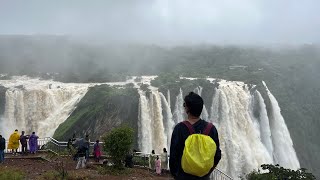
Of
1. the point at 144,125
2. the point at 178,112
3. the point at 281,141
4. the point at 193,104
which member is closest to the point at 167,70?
the point at 178,112

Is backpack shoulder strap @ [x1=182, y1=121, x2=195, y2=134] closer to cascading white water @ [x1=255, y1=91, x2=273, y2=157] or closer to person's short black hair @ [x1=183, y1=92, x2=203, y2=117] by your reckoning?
person's short black hair @ [x1=183, y1=92, x2=203, y2=117]

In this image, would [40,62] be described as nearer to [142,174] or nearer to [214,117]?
[214,117]

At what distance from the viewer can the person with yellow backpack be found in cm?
407

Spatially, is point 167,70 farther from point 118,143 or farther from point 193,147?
point 193,147

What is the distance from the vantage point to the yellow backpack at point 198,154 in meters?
4.05

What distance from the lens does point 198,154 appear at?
4.07 m

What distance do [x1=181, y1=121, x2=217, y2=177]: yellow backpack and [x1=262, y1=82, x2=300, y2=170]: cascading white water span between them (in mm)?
34490

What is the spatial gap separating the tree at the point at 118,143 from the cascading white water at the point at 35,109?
17483 millimetres

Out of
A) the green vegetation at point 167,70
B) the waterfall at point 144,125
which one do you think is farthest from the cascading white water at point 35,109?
the waterfall at point 144,125

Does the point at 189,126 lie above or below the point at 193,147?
above

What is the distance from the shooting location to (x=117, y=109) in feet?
109

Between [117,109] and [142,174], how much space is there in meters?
18.5

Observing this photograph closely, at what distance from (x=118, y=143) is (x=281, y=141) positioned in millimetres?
27416

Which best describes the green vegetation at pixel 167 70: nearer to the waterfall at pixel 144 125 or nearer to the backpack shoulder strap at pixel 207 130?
the waterfall at pixel 144 125
